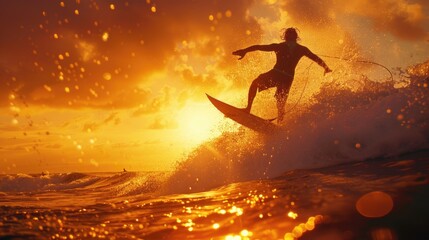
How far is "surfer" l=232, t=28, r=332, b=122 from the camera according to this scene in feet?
32.7

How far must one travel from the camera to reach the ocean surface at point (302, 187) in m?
3.55

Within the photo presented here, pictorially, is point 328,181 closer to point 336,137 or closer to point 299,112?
point 336,137

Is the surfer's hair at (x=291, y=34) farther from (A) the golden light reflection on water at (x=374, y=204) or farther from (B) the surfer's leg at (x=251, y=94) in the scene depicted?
(A) the golden light reflection on water at (x=374, y=204)

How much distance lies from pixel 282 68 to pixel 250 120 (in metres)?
1.76

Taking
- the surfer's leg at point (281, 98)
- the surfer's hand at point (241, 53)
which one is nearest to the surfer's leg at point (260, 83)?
the surfer's leg at point (281, 98)

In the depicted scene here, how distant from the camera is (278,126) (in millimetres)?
10133

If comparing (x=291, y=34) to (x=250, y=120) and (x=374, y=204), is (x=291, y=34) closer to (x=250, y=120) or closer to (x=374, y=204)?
(x=250, y=120)

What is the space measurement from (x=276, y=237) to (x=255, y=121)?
271 inches

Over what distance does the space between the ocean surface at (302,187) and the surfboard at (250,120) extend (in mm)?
252

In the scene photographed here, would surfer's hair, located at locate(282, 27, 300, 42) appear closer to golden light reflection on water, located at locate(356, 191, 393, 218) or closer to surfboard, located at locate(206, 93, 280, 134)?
surfboard, located at locate(206, 93, 280, 134)

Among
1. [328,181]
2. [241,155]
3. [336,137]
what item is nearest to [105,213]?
[328,181]

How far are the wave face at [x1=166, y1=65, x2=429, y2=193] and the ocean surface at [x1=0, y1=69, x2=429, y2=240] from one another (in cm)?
3

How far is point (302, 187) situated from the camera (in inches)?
215

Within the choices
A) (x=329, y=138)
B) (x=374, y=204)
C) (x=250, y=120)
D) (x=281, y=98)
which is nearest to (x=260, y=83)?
(x=281, y=98)
